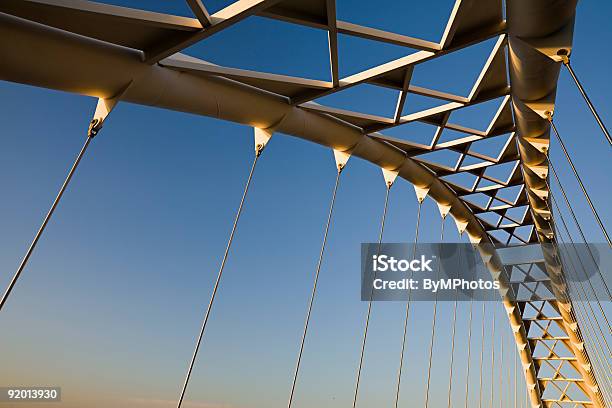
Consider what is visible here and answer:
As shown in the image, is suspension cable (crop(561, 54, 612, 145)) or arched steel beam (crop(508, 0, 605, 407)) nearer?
suspension cable (crop(561, 54, 612, 145))

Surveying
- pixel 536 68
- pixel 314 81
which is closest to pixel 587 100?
pixel 536 68

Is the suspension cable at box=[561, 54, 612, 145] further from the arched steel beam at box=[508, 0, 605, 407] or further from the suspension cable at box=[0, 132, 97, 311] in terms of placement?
the suspension cable at box=[0, 132, 97, 311]

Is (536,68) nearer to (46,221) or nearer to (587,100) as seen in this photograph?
(587,100)

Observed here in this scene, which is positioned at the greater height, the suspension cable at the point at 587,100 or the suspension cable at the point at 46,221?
the suspension cable at the point at 587,100

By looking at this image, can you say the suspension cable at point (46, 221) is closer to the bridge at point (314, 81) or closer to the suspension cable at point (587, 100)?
the bridge at point (314, 81)

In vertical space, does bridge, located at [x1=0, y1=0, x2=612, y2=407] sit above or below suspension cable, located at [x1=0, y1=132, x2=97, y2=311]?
above

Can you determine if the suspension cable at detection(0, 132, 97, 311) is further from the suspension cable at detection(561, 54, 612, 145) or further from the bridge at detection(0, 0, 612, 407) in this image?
the suspension cable at detection(561, 54, 612, 145)

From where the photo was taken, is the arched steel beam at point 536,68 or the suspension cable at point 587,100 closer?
the suspension cable at point 587,100

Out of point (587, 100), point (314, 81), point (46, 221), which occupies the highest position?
point (314, 81)

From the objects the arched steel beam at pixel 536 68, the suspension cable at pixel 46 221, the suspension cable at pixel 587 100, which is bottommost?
the suspension cable at pixel 46 221

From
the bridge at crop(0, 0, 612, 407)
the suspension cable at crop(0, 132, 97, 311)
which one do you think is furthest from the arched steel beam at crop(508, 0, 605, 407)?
the suspension cable at crop(0, 132, 97, 311)

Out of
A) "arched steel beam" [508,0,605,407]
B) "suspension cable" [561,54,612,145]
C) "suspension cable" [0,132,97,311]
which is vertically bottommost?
"suspension cable" [0,132,97,311]

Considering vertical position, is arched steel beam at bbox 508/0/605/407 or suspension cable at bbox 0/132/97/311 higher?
arched steel beam at bbox 508/0/605/407

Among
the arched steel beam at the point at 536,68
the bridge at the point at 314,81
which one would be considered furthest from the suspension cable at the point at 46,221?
the arched steel beam at the point at 536,68
